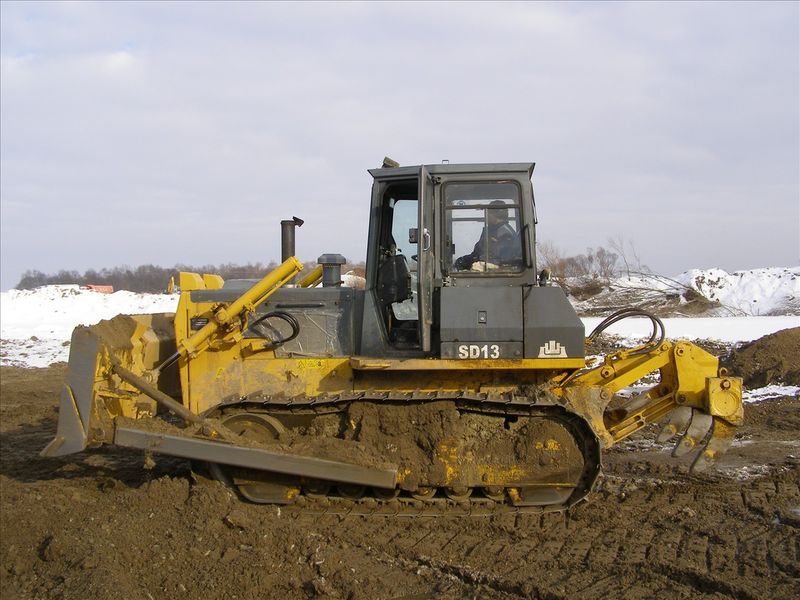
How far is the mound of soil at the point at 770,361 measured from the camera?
12.8m

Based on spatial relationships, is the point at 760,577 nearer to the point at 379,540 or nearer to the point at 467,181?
the point at 379,540

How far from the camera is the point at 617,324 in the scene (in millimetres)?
20250

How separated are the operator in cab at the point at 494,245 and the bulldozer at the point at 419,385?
0.01m

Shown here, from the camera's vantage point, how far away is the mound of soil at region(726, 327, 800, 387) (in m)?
12.8

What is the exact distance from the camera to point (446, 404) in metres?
6.39

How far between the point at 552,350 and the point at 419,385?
125cm

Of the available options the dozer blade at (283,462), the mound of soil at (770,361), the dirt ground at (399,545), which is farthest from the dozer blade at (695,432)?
the mound of soil at (770,361)

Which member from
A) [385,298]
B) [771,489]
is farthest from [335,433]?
[771,489]

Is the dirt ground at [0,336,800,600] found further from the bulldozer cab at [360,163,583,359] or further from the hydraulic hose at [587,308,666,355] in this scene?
the bulldozer cab at [360,163,583,359]

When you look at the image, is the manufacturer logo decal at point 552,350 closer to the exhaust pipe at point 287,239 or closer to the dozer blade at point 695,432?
the dozer blade at point 695,432

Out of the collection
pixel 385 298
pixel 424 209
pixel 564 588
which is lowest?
pixel 564 588

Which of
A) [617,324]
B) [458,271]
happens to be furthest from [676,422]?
[617,324]

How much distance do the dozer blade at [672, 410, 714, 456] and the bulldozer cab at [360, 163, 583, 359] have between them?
1429 millimetres

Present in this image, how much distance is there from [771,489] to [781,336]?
7.67m
